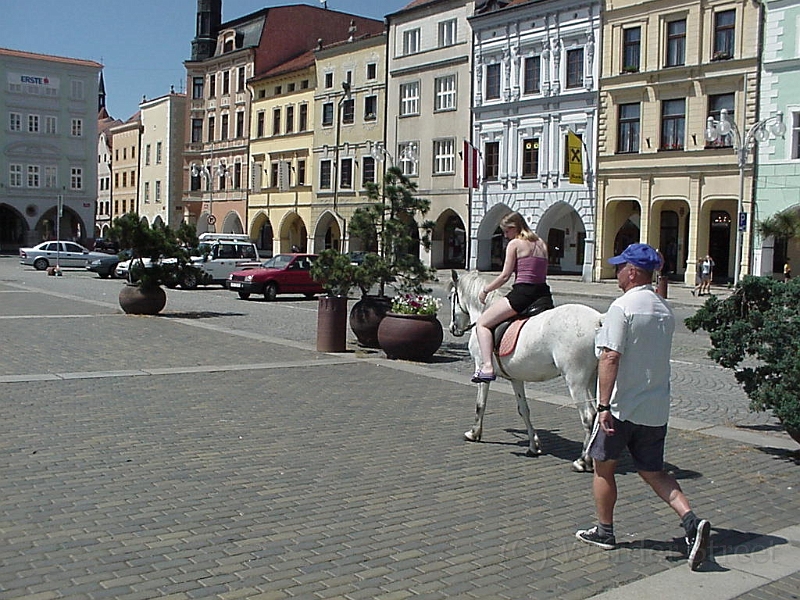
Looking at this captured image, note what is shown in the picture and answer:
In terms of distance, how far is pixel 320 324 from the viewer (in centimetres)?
1622

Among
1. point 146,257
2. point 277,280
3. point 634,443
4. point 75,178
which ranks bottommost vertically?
point 277,280

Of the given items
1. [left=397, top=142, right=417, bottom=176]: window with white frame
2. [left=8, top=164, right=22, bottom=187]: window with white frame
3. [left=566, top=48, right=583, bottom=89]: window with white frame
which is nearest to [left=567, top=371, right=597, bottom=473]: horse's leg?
[left=566, top=48, right=583, bottom=89]: window with white frame

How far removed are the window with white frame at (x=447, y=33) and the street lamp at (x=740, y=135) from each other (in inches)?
746

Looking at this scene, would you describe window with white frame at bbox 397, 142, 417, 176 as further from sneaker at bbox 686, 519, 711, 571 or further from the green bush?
sneaker at bbox 686, 519, 711, 571

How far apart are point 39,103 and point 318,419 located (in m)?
79.8

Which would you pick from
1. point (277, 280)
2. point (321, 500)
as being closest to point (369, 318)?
point (321, 500)

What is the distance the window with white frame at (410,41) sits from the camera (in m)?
54.8

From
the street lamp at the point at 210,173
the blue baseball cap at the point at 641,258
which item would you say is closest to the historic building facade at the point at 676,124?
the blue baseball cap at the point at 641,258

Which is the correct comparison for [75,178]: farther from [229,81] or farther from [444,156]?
[444,156]

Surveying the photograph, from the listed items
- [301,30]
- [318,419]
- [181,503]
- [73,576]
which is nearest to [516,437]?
[318,419]

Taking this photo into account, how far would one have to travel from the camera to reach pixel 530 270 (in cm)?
862

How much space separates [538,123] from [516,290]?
39.8 meters

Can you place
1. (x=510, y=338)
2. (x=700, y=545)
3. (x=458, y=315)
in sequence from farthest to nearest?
(x=458, y=315) < (x=510, y=338) < (x=700, y=545)

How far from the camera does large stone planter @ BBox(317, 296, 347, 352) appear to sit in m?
16.1
